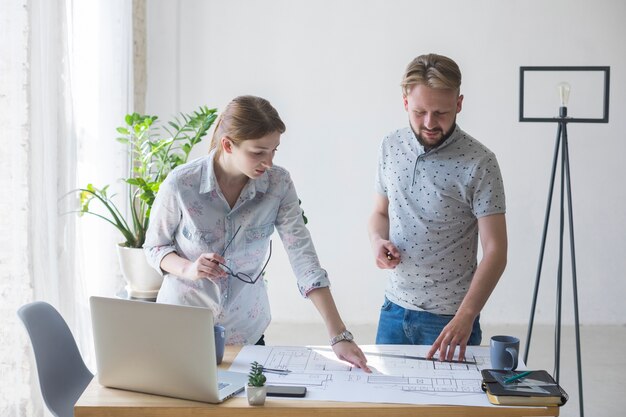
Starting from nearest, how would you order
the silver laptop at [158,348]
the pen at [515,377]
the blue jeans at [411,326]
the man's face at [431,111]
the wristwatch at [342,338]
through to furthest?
1. the silver laptop at [158,348]
2. the pen at [515,377]
3. the wristwatch at [342,338]
4. the man's face at [431,111]
5. the blue jeans at [411,326]

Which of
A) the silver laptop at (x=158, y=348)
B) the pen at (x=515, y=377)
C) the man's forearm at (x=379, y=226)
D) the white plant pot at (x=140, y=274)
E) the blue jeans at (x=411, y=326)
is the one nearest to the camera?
the silver laptop at (x=158, y=348)

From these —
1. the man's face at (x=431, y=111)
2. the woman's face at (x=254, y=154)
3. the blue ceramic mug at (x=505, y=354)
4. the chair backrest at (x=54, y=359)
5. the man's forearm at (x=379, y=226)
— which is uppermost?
the man's face at (x=431, y=111)

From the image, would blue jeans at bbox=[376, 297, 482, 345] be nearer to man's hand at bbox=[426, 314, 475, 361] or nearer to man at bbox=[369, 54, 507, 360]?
man at bbox=[369, 54, 507, 360]

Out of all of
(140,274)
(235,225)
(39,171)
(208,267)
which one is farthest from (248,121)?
(140,274)

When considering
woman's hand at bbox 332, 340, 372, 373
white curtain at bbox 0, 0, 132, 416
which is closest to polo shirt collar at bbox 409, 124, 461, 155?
woman's hand at bbox 332, 340, 372, 373

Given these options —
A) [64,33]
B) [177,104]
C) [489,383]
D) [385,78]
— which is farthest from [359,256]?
[489,383]

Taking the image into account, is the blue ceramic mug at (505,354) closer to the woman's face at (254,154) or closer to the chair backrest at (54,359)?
the woman's face at (254,154)

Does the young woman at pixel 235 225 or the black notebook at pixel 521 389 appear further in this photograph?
the young woman at pixel 235 225

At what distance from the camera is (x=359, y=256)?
18.6ft

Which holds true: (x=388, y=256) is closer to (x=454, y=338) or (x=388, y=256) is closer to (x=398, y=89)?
(x=454, y=338)

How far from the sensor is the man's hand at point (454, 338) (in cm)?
216

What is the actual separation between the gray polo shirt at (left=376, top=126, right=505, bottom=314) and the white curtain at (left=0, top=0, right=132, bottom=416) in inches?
64.5

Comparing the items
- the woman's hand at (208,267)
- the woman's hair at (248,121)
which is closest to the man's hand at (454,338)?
the woman's hand at (208,267)

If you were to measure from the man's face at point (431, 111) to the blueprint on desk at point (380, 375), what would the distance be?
66 centimetres
